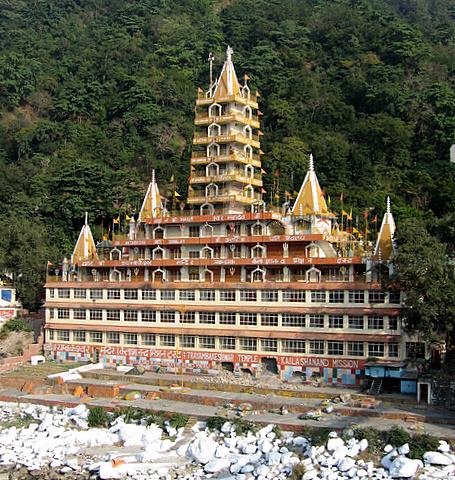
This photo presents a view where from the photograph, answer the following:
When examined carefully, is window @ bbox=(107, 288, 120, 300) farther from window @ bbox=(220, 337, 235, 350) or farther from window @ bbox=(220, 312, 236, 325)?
window @ bbox=(220, 337, 235, 350)

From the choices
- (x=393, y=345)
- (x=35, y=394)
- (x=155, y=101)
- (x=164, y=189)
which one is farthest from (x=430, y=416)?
(x=155, y=101)

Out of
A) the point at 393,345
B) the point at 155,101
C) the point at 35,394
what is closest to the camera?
the point at 393,345

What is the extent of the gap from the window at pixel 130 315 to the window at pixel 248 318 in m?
8.84

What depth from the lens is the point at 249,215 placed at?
50.7m

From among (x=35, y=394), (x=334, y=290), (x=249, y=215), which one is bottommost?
(x=35, y=394)

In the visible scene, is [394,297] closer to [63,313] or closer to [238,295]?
[238,295]

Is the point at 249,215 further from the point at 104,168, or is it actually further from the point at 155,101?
the point at 155,101

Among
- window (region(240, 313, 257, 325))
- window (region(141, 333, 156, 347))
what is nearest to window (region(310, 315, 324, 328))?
window (region(240, 313, 257, 325))

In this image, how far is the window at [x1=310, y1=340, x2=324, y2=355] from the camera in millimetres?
44812

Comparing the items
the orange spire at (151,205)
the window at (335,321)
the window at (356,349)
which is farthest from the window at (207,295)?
the window at (356,349)

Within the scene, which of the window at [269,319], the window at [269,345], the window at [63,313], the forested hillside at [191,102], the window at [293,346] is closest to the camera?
the window at [293,346]

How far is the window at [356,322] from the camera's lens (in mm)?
43625

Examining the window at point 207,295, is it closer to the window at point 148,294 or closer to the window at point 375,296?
the window at point 148,294

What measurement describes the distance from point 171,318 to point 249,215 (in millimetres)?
9039
